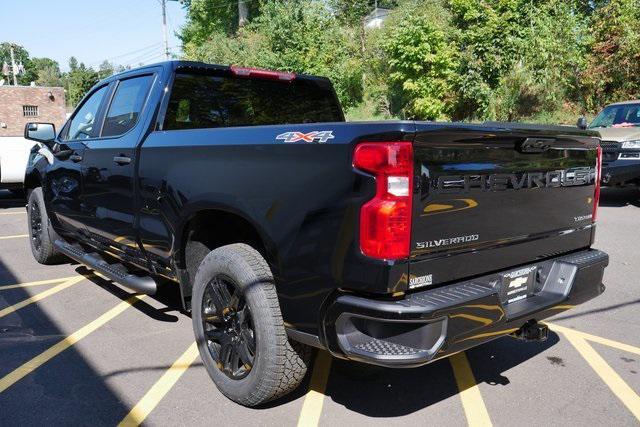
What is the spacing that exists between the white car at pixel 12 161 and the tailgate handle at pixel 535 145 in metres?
10.4

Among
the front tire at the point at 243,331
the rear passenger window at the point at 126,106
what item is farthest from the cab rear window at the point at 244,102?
the front tire at the point at 243,331

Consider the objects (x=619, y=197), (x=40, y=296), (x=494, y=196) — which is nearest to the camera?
(x=494, y=196)

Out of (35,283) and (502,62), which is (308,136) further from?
(502,62)

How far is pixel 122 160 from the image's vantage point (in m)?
4.01

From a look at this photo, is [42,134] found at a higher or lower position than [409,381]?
higher

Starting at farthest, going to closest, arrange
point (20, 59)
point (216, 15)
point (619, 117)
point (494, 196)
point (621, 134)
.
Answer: point (20, 59) < point (216, 15) < point (619, 117) < point (621, 134) < point (494, 196)

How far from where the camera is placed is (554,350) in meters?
3.98

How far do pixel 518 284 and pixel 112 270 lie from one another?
122 inches

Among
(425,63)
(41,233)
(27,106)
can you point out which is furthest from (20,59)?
(41,233)

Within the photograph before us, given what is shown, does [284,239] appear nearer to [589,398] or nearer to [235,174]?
[235,174]

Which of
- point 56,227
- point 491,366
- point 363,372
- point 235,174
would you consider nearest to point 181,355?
point 363,372

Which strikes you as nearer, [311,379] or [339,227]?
[339,227]

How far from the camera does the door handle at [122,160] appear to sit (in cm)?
395

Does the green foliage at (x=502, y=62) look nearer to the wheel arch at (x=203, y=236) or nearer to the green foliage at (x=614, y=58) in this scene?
the green foliage at (x=614, y=58)
